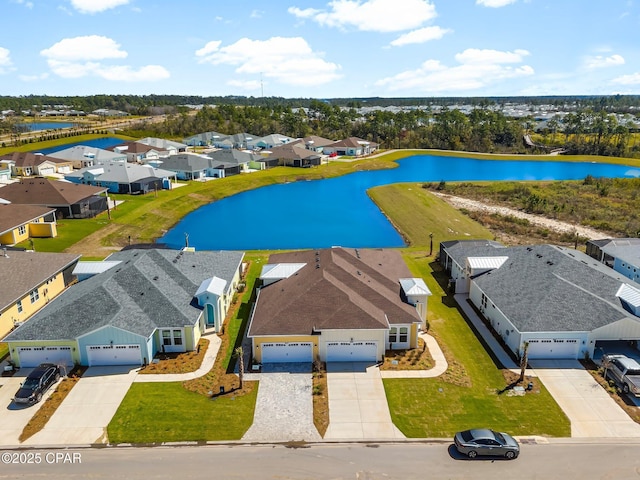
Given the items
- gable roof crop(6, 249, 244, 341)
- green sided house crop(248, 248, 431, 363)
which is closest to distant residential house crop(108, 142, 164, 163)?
gable roof crop(6, 249, 244, 341)

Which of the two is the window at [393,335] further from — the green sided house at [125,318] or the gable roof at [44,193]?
the gable roof at [44,193]

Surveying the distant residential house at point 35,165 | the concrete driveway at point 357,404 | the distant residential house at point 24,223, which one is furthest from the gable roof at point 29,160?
the concrete driveway at point 357,404

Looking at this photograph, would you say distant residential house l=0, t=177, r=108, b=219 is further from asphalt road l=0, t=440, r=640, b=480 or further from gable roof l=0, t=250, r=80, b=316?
asphalt road l=0, t=440, r=640, b=480

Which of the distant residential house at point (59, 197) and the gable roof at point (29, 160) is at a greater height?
the gable roof at point (29, 160)

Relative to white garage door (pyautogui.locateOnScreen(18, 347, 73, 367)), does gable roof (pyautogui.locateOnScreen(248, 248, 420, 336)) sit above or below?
above

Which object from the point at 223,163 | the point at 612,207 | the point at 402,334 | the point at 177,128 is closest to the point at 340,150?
the point at 223,163
